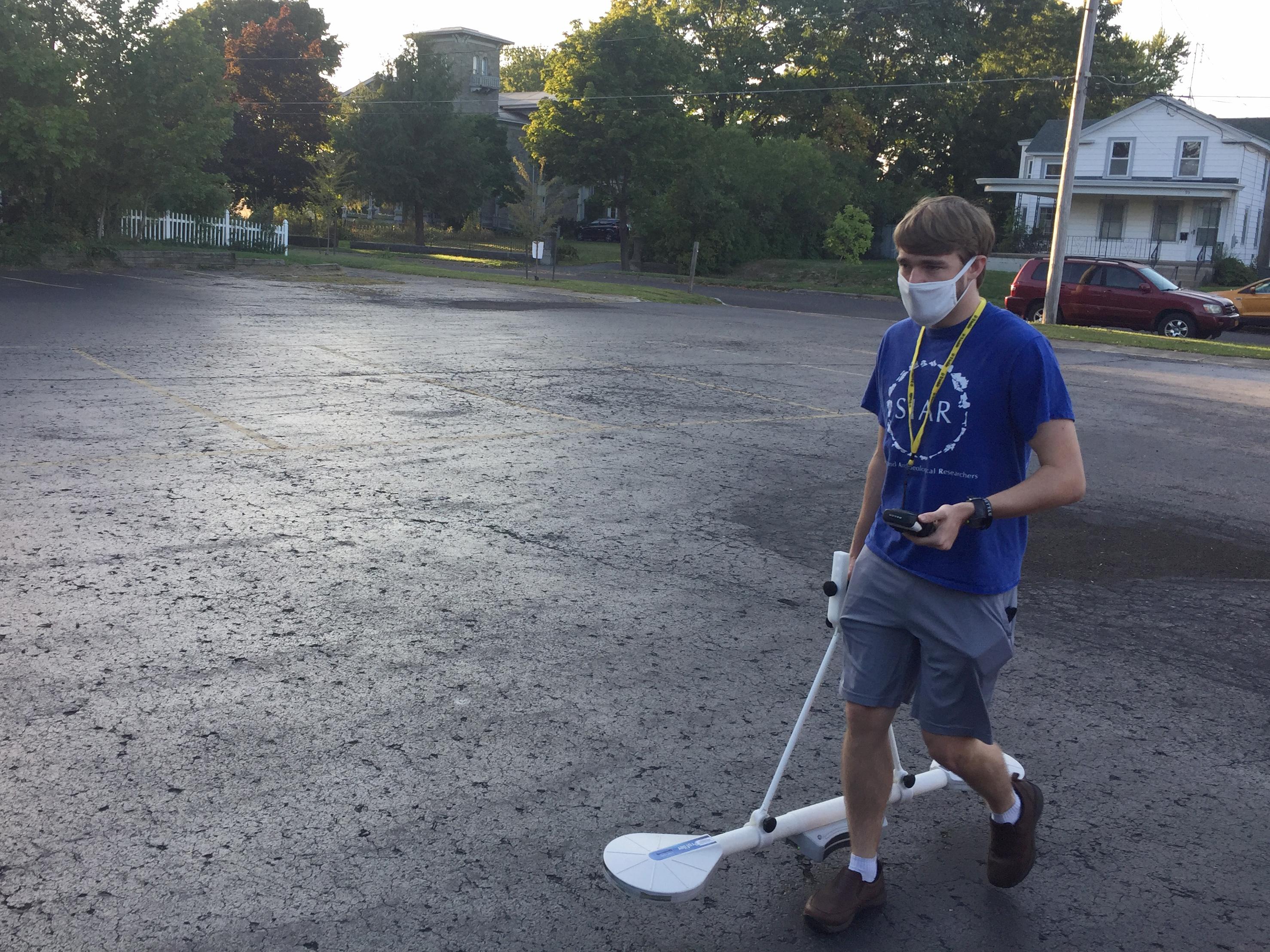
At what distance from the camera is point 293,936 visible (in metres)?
2.95

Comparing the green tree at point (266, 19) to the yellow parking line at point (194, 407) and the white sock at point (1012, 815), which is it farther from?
the white sock at point (1012, 815)

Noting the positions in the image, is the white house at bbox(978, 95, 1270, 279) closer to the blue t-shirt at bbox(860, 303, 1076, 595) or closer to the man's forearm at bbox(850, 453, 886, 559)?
the man's forearm at bbox(850, 453, 886, 559)

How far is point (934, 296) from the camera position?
117 inches

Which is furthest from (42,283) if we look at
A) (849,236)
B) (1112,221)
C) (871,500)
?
(1112,221)

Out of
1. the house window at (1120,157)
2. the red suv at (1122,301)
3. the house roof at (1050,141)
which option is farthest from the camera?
the house roof at (1050,141)

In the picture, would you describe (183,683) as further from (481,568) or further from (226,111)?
(226,111)

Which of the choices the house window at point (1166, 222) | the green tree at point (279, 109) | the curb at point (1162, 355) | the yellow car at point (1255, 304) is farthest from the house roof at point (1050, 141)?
the green tree at point (279, 109)

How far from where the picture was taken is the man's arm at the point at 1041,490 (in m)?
2.79

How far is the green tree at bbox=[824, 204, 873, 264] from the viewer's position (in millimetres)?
49562

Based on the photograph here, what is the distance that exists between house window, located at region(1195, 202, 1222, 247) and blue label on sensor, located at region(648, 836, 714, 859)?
48.7m

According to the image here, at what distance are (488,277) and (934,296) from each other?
1285 inches

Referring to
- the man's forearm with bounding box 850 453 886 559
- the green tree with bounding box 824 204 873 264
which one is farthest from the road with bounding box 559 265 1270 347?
the man's forearm with bounding box 850 453 886 559

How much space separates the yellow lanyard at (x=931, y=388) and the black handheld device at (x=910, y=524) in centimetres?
33

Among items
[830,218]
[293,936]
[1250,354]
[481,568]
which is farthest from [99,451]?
[830,218]
